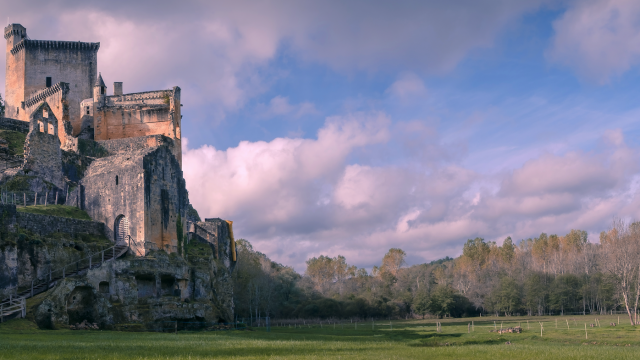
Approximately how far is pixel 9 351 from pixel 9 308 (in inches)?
634

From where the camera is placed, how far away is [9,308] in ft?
107

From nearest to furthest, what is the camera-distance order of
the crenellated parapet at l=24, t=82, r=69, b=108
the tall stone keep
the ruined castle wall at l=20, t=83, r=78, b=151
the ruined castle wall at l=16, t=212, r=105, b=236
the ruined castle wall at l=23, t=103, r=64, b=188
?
the ruined castle wall at l=16, t=212, r=105, b=236 → the ruined castle wall at l=23, t=103, r=64, b=188 → the ruined castle wall at l=20, t=83, r=78, b=151 → the crenellated parapet at l=24, t=82, r=69, b=108 → the tall stone keep

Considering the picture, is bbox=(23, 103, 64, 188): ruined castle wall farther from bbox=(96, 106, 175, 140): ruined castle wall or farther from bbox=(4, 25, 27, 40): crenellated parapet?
bbox=(4, 25, 27, 40): crenellated parapet

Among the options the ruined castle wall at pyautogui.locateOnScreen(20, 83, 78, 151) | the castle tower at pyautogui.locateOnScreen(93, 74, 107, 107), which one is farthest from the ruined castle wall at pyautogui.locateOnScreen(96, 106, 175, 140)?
the ruined castle wall at pyautogui.locateOnScreen(20, 83, 78, 151)

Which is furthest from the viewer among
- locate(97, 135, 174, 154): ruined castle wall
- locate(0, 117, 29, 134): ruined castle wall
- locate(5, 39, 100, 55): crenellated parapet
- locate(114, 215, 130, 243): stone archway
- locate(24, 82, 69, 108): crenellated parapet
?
locate(5, 39, 100, 55): crenellated parapet

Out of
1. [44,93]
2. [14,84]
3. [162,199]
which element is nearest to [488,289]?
[162,199]

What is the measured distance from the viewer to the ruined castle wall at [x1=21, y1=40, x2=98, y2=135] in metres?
80.6

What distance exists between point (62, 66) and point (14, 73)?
23.6 feet

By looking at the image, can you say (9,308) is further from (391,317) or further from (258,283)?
(391,317)

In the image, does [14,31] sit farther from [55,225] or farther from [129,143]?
[55,225]

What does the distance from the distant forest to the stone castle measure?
24.4 m

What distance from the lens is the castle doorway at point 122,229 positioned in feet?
153

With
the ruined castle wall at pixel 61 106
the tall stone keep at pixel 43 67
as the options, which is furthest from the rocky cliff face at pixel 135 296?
the tall stone keep at pixel 43 67

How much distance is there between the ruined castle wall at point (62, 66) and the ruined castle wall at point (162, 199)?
36.8 metres
